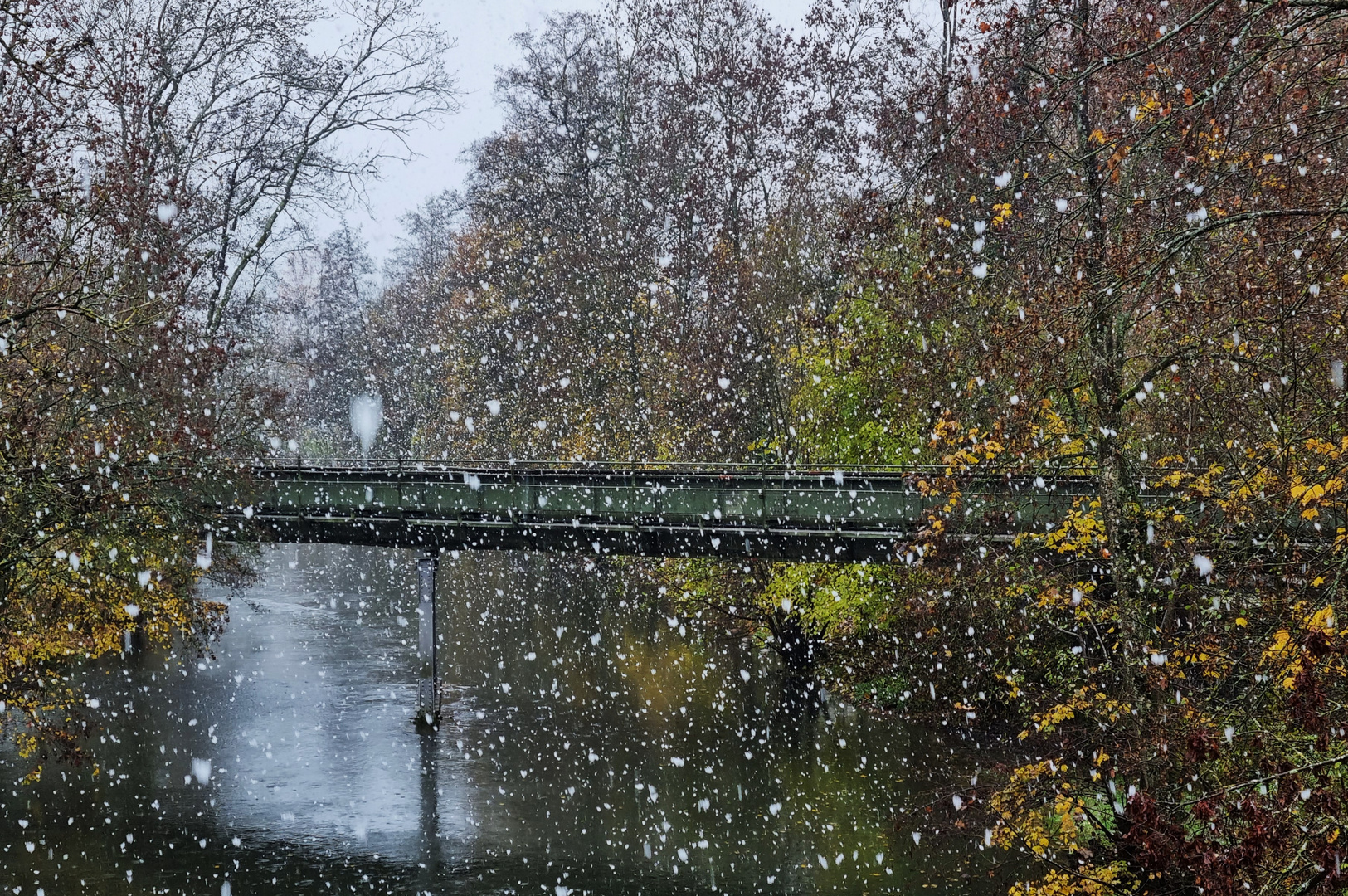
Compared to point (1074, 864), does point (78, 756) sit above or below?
above

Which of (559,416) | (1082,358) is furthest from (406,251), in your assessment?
(1082,358)

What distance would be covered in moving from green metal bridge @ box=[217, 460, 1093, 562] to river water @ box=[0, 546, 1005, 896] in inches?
156

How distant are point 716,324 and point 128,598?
14.6 m

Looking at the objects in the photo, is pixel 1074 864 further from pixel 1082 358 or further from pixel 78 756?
pixel 78 756

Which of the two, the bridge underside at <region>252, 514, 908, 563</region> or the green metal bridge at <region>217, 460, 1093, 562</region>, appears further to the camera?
the bridge underside at <region>252, 514, 908, 563</region>

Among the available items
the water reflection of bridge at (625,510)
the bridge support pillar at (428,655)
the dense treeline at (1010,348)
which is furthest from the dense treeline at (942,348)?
the bridge support pillar at (428,655)

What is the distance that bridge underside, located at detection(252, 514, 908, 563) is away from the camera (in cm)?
1766

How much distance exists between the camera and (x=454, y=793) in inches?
725

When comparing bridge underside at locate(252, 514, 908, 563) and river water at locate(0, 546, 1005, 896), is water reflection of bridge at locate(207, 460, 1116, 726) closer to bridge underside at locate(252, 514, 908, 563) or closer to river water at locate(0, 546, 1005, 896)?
bridge underside at locate(252, 514, 908, 563)

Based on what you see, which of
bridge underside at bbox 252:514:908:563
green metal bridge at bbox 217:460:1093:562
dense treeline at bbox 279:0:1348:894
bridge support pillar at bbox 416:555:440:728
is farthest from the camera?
bridge support pillar at bbox 416:555:440:728

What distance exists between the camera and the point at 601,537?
20078mm

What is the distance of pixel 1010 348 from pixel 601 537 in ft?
37.9

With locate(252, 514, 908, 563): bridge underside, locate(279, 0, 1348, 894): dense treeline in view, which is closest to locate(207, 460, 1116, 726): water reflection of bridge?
locate(252, 514, 908, 563): bridge underside

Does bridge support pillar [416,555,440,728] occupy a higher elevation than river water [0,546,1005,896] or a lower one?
higher
